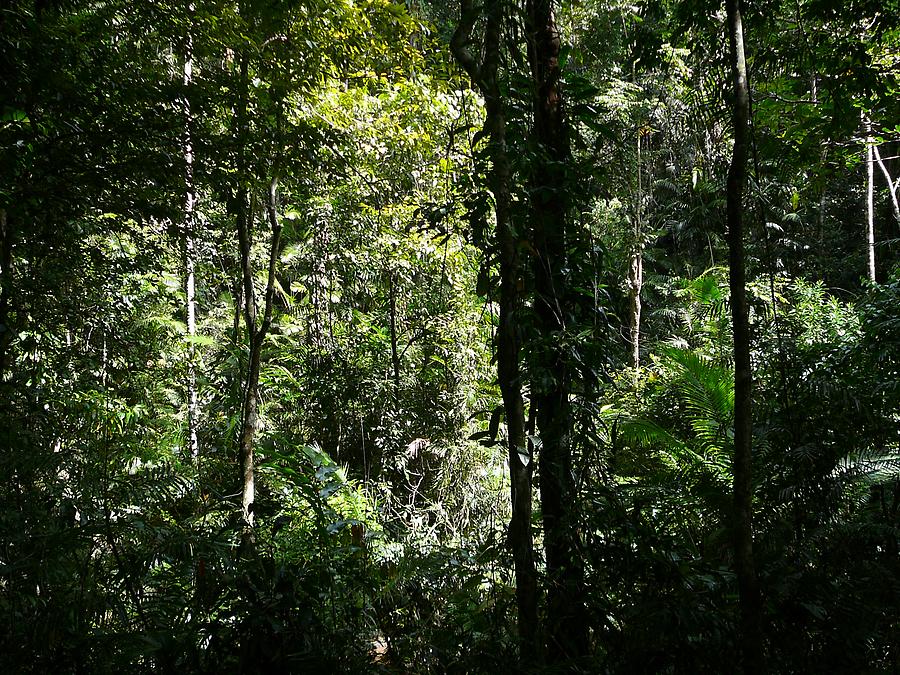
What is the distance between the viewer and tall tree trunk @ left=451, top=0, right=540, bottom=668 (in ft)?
7.12

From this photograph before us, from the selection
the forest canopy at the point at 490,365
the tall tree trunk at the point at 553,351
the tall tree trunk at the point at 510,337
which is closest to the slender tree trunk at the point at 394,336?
the forest canopy at the point at 490,365

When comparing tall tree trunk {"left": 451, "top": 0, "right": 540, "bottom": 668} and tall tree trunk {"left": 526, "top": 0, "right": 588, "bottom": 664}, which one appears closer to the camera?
tall tree trunk {"left": 451, "top": 0, "right": 540, "bottom": 668}

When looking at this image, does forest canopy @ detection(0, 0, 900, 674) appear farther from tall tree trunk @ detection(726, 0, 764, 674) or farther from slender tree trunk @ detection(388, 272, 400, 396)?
slender tree trunk @ detection(388, 272, 400, 396)

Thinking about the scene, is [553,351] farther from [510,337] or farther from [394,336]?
[394,336]

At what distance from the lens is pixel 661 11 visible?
340cm

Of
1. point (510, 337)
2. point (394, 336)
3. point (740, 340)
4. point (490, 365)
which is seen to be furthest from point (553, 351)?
point (394, 336)

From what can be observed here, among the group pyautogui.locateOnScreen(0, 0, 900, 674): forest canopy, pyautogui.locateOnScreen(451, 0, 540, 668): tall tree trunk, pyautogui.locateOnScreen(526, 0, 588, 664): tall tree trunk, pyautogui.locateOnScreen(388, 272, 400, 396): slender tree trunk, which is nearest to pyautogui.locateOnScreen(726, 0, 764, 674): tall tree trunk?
pyautogui.locateOnScreen(0, 0, 900, 674): forest canopy

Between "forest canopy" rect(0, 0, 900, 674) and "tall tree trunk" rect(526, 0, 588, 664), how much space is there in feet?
0.04

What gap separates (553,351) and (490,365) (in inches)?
50.2

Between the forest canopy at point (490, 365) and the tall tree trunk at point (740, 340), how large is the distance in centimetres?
1

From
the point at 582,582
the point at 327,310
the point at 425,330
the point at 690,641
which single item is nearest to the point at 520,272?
the point at 582,582

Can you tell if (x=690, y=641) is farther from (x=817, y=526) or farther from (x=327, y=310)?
(x=327, y=310)

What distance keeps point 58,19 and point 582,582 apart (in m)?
3.70

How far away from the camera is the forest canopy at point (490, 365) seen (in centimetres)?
221
